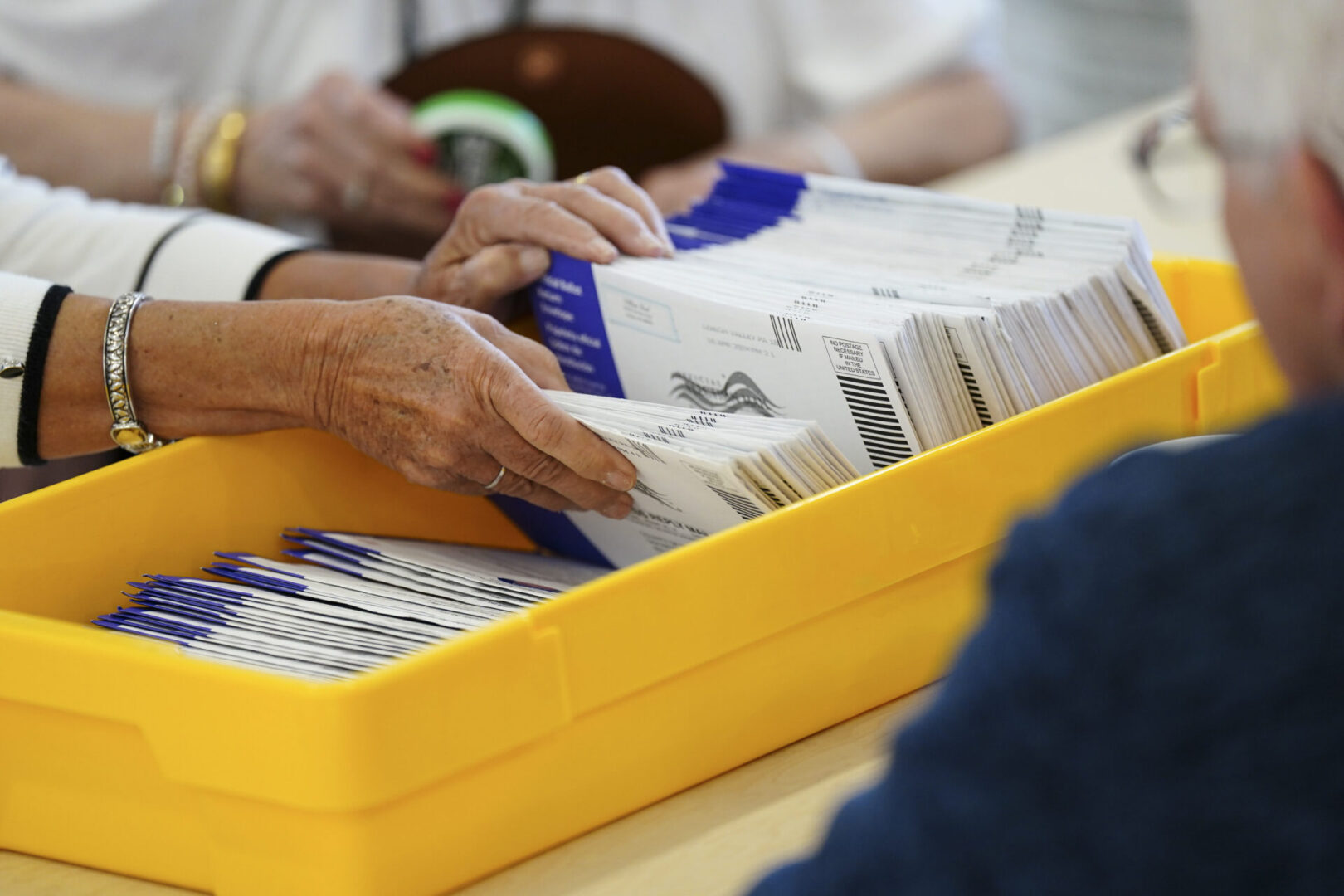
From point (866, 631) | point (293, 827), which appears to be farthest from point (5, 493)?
point (866, 631)

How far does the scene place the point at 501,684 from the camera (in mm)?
543

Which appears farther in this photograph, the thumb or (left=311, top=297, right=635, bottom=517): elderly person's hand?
the thumb

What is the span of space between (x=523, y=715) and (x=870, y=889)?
21 centimetres

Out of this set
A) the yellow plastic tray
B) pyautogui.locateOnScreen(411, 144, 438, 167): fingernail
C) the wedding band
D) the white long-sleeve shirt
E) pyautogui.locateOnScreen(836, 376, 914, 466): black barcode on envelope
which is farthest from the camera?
the wedding band

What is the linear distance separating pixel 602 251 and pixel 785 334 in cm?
15

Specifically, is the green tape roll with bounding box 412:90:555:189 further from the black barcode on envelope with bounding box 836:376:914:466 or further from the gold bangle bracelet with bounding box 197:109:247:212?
the black barcode on envelope with bounding box 836:376:914:466

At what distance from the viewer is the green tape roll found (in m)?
1.23

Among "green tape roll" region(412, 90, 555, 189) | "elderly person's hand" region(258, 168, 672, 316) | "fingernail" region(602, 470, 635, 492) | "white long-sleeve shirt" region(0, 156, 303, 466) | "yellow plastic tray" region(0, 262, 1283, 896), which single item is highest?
"green tape roll" region(412, 90, 555, 189)

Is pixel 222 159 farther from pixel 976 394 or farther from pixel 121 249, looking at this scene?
pixel 976 394

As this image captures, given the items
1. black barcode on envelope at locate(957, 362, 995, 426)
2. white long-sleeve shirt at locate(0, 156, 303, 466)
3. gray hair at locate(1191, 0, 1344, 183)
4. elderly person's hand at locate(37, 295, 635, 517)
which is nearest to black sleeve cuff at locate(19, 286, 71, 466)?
elderly person's hand at locate(37, 295, 635, 517)

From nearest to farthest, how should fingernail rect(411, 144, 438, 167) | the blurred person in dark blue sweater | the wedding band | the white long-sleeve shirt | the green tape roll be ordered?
the blurred person in dark blue sweater, the white long-sleeve shirt, the green tape roll, fingernail rect(411, 144, 438, 167), the wedding band

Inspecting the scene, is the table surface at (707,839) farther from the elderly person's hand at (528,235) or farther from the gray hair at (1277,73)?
the elderly person's hand at (528,235)

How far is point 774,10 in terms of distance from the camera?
65.0 inches

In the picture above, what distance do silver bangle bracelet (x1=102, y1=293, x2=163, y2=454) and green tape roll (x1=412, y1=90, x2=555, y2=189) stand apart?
0.51 m
